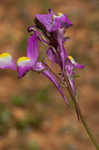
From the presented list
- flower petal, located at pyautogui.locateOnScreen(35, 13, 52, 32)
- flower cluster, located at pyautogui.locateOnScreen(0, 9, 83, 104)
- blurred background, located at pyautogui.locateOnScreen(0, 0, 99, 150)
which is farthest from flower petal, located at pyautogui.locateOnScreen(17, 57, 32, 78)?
blurred background, located at pyautogui.locateOnScreen(0, 0, 99, 150)

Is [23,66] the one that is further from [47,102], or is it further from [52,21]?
[47,102]

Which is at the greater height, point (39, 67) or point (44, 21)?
point (44, 21)

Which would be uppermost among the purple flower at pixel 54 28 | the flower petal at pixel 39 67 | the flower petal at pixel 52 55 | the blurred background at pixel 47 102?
the purple flower at pixel 54 28

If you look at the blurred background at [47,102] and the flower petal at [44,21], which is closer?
the flower petal at [44,21]

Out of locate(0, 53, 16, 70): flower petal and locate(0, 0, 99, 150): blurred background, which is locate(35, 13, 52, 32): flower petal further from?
locate(0, 0, 99, 150): blurred background

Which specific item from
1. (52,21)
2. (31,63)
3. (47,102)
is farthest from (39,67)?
(47,102)

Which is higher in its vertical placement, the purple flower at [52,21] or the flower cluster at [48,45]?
the purple flower at [52,21]

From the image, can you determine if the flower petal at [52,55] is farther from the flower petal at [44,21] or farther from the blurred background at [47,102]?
the blurred background at [47,102]

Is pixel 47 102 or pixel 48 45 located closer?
pixel 48 45

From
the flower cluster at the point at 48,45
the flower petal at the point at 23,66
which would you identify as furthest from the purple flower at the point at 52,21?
the flower petal at the point at 23,66
